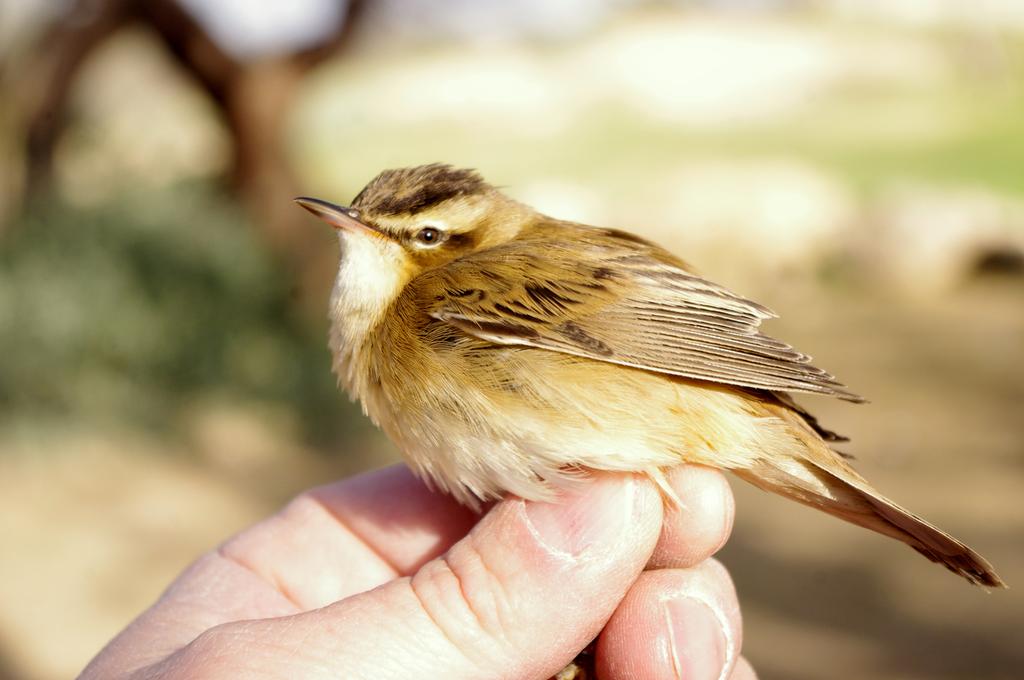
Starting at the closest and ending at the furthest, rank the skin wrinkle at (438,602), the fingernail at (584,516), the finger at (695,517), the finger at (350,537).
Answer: the skin wrinkle at (438,602) → the fingernail at (584,516) → the finger at (695,517) → the finger at (350,537)

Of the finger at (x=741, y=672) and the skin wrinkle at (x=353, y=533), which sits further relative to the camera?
the skin wrinkle at (x=353, y=533)

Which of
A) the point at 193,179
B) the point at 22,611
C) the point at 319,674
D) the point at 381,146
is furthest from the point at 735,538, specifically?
the point at 381,146

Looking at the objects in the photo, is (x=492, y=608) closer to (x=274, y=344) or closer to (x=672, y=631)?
(x=672, y=631)

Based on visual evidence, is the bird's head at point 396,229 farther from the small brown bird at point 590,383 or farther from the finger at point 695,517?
the finger at point 695,517

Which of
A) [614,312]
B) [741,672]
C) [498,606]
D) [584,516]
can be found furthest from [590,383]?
[741,672]

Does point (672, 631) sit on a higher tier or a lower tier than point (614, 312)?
lower

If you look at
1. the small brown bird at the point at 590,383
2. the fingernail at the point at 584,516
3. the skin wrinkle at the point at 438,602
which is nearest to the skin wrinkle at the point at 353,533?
the small brown bird at the point at 590,383
